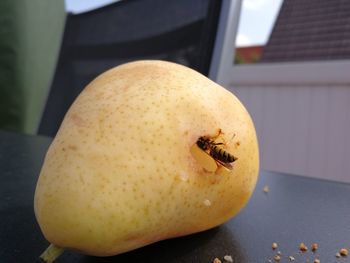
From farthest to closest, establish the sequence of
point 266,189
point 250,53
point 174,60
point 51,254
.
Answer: point 250,53
point 174,60
point 266,189
point 51,254

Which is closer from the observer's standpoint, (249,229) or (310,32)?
(249,229)

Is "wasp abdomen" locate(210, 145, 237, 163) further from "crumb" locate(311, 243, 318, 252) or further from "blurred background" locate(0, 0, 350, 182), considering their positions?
"blurred background" locate(0, 0, 350, 182)

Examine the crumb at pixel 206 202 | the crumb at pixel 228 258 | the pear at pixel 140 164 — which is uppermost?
the pear at pixel 140 164

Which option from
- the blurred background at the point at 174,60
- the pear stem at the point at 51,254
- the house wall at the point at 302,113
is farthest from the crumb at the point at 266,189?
the house wall at the point at 302,113

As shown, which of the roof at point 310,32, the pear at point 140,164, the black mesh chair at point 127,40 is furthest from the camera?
the roof at point 310,32

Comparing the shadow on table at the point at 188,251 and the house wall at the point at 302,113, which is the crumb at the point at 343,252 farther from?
the house wall at the point at 302,113

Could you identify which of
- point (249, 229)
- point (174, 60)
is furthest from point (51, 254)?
point (174, 60)

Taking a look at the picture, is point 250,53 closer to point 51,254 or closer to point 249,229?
point 249,229
